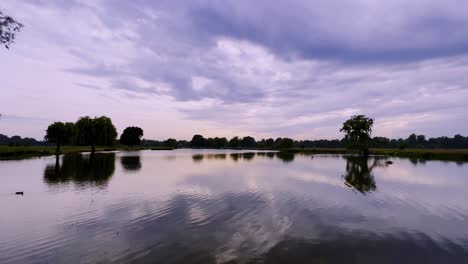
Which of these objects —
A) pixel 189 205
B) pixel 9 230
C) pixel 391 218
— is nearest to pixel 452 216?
pixel 391 218

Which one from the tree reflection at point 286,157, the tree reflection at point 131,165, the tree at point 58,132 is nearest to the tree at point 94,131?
the tree at point 58,132

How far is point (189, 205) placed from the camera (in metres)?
21.9

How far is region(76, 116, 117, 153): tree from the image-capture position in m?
112

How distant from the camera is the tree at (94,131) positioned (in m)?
112

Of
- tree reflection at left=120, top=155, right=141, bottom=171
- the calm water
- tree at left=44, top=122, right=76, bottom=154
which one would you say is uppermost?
tree at left=44, top=122, right=76, bottom=154

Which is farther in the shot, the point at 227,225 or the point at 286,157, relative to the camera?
the point at 286,157

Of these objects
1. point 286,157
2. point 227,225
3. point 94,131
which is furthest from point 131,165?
point 94,131

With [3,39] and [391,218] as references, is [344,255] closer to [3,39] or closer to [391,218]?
[391,218]

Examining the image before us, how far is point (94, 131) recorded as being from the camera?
365 ft

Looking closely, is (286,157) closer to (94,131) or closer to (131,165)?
(131,165)

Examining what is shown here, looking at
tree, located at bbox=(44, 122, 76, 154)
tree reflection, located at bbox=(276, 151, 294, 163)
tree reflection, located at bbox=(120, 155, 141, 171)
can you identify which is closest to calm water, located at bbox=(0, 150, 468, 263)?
tree reflection, located at bbox=(120, 155, 141, 171)

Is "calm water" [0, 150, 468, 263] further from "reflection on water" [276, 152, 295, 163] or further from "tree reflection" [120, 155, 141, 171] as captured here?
"reflection on water" [276, 152, 295, 163]

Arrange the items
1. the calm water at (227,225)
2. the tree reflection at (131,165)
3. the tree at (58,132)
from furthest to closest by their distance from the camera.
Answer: the tree at (58,132) → the tree reflection at (131,165) → the calm water at (227,225)

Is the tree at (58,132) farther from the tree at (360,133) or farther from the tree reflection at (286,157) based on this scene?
the tree at (360,133)
